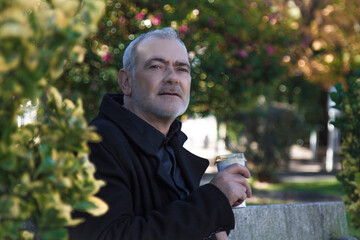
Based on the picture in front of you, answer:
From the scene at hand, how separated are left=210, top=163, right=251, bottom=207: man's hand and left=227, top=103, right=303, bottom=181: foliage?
34.8ft

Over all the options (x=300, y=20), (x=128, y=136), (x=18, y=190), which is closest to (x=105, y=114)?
(x=128, y=136)

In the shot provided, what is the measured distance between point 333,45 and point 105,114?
15.2m

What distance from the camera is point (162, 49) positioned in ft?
8.85

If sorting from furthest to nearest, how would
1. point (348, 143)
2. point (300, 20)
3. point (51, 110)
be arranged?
point (300, 20)
point (348, 143)
point (51, 110)

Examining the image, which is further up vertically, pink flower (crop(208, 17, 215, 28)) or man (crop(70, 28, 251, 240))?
pink flower (crop(208, 17, 215, 28))

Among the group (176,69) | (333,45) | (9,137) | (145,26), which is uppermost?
(333,45)

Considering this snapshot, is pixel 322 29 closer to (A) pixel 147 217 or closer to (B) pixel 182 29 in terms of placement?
(B) pixel 182 29

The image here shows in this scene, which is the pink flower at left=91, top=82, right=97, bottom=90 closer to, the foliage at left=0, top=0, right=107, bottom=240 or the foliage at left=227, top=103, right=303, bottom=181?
the foliage at left=0, top=0, right=107, bottom=240

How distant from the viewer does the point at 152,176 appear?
7.94 feet

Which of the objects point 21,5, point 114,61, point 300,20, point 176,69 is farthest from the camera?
point 300,20

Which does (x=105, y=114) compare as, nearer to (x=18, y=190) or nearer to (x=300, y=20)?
(x=18, y=190)

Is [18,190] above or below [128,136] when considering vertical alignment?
below

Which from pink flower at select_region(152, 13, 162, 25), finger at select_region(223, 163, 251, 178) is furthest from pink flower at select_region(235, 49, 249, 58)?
finger at select_region(223, 163, 251, 178)

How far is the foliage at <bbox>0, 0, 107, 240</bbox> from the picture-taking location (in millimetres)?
1117
